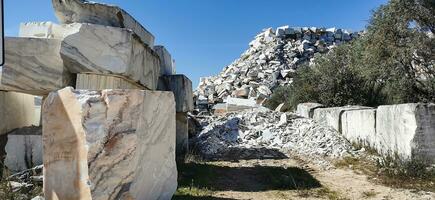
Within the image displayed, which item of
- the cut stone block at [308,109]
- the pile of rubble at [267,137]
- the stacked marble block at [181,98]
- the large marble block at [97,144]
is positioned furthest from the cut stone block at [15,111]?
the cut stone block at [308,109]

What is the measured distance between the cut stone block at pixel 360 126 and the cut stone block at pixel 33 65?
557 centimetres

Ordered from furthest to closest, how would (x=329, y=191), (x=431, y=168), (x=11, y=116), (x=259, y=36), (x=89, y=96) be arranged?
(x=259, y=36) < (x=11, y=116) < (x=431, y=168) < (x=329, y=191) < (x=89, y=96)

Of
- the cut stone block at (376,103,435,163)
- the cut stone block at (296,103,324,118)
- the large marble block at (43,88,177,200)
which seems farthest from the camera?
the cut stone block at (296,103,324,118)

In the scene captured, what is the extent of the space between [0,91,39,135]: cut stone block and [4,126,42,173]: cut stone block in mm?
621

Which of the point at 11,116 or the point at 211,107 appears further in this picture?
the point at 211,107

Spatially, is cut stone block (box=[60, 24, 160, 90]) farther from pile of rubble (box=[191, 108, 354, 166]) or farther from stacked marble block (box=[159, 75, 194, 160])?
pile of rubble (box=[191, 108, 354, 166])

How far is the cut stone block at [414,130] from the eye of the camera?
21.9ft

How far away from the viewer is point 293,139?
1062 cm

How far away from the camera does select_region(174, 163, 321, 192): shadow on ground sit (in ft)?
20.3

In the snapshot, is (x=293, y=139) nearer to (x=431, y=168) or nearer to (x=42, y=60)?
(x=431, y=168)

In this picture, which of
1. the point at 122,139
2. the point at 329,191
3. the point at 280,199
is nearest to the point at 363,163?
the point at 329,191

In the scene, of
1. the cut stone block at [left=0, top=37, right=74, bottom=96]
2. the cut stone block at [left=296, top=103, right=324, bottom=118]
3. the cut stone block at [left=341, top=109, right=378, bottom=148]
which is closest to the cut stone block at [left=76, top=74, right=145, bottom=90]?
the cut stone block at [left=0, top=37, right=74, bottom=96]

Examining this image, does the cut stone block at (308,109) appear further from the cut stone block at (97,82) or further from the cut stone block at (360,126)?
the cut stone block at (97,82)

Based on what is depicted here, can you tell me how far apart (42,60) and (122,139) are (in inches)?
119
